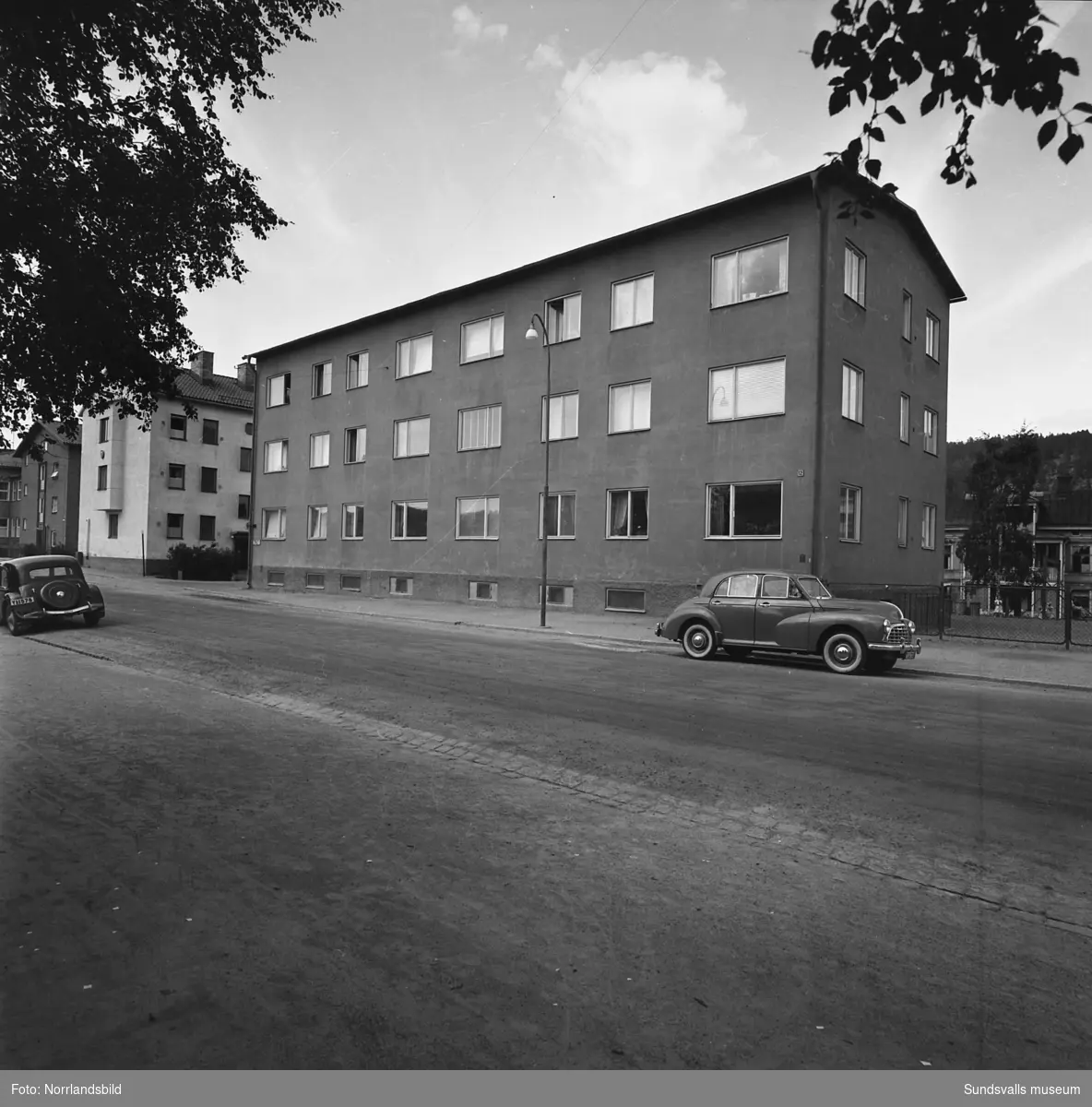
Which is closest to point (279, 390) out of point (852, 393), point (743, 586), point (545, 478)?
point (545, 478)

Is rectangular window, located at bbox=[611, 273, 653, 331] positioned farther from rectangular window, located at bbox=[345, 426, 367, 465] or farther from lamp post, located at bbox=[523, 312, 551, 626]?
rectangular window, located at bbox=[345, 426, 367, 465]

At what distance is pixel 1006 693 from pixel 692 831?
8.57 meters

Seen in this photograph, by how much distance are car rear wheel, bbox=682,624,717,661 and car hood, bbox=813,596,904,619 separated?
2.02 m

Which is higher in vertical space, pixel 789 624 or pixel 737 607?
pixel 737 607

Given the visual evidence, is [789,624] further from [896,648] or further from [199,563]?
[199,563]

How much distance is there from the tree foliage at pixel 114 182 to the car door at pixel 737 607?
9880mm

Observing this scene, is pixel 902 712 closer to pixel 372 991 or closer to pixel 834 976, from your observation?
pixel 834 976

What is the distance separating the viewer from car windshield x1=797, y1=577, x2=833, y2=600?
13.8 meters

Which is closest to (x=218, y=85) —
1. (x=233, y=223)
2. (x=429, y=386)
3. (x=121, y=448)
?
(x=233, y=223)

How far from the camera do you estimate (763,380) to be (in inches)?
821

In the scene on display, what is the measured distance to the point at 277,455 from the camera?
3678cm

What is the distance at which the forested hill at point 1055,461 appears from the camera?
71688mm

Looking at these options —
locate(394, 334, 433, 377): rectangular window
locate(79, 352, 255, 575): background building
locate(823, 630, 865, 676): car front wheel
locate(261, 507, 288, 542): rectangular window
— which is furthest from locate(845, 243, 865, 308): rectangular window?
locate(79, 352, 255, 575): background building

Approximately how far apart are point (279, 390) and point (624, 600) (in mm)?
22123
